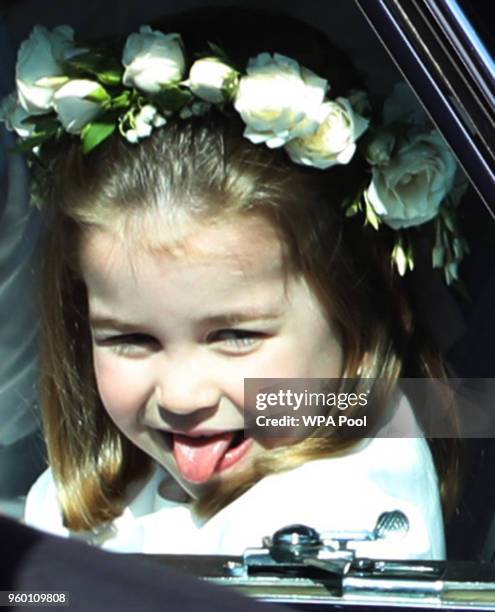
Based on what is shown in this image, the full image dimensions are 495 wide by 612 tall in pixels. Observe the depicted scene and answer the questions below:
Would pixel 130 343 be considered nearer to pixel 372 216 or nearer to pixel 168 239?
pixel 168 239

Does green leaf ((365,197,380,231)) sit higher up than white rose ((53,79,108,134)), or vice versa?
white rose ((53,79,108,134))

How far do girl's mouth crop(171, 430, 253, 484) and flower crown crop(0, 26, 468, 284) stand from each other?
0.28m

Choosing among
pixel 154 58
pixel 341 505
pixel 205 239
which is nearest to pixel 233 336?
pixel 205 239

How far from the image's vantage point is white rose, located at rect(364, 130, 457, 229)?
1657mm

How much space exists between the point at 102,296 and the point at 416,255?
388 millimetres

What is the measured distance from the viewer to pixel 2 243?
188cm

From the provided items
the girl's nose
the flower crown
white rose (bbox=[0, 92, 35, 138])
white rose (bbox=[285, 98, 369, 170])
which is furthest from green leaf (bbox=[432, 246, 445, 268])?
white rose (bbox=[0, 92, 35, 138])

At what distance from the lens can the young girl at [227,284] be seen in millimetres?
1715

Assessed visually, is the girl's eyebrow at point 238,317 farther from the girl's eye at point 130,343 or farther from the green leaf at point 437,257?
the green leaf at point 437,257

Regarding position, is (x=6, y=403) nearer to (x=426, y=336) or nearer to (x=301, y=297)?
(x=301, y=297)

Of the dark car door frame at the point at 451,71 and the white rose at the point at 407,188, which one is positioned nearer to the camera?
the dark car door frame at the point at 451,71

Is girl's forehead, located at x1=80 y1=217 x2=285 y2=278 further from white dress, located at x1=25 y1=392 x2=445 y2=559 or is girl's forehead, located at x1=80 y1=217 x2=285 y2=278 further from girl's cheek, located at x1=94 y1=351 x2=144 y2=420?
white dress, located at x1=25 y1=392 x2=445 y2=559

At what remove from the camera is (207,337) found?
1.74 meters

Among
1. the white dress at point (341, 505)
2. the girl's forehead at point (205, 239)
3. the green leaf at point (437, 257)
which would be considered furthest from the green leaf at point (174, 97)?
the white dress at point (341, 505)
